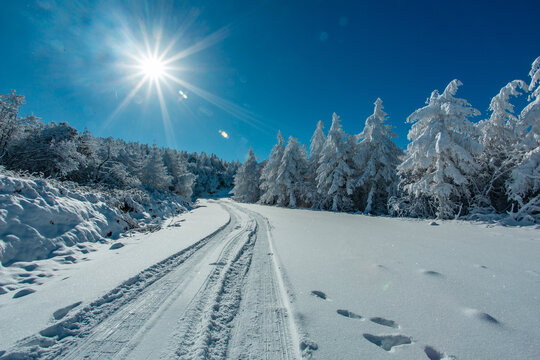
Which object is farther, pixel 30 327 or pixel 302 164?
pixel 302 164

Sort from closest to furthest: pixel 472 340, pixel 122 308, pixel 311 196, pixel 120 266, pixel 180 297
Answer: pixel 472 340 < pixel 122 308 < pixel 180 297 < pixel 120 266 < pixel 311 196

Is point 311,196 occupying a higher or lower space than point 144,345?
higher

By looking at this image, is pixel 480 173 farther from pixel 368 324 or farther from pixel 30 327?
pixel 30 327

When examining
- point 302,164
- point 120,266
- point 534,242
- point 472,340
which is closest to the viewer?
point 472,340

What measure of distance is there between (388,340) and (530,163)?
39.4 feet

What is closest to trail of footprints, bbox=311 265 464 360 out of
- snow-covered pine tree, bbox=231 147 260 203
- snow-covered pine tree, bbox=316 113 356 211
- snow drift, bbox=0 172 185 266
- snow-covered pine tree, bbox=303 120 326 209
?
snow drift, bbox=0 172 185 266

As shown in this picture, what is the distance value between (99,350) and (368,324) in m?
2.47

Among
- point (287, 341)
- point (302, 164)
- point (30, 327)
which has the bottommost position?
point (287, 341)

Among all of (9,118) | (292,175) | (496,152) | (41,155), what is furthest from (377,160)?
(9,118)

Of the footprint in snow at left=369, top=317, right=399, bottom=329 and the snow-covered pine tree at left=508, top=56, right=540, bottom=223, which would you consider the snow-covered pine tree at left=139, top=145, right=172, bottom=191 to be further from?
the snow-covered pine tree at left=508, top=56, right=540, bottom=223

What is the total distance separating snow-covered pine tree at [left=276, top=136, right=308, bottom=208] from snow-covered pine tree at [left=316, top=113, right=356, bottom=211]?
12.6 feet

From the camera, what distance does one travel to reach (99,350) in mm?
1746

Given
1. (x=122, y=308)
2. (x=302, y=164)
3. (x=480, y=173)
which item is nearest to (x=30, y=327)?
(x=122, y=308)

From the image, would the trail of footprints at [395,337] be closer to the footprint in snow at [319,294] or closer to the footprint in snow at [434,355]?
the footprint in snow at [434,355]
